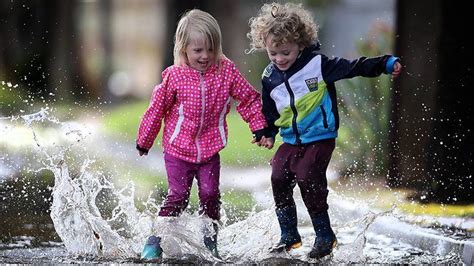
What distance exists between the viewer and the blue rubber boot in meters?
6.41

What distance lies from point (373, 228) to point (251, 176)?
16.5ft

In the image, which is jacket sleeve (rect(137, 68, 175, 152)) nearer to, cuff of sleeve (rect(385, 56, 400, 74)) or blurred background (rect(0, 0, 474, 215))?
cuff of sleeve (rect(385, 56, 400, 74))

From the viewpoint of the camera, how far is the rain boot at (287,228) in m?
6.59

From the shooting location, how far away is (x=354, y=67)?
250 inches

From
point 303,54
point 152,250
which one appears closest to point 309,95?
point 303,54

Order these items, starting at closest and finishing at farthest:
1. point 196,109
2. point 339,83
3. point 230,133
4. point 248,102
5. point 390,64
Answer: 1. point 390,64
2. point 196,109
3. point 248,102
4. point 339,83
5. point 230,133

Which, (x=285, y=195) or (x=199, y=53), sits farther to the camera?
(x=285, y=195)

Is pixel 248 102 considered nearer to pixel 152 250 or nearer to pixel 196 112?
pixel 196 112

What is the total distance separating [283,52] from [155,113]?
745 millimetres

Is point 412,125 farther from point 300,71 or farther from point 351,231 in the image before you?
point 300,71

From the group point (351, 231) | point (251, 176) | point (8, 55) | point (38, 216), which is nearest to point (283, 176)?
point (351, 231)

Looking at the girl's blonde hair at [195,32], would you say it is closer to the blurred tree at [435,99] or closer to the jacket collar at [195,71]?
the jacket collar at [195,71]

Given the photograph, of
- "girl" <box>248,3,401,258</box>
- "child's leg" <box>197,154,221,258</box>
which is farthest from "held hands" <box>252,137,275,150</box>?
"child's leg" <box>197,154,221,258</box>

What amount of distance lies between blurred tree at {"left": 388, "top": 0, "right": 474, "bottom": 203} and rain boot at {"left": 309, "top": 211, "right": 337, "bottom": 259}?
434 centimetres
